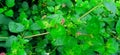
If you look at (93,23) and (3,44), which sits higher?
(93,23)

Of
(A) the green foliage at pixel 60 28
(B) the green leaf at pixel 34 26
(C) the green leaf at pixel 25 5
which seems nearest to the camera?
(A) the green foliage at pixel 60 28

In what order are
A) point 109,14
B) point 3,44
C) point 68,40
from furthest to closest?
point 109,14 → point 3,44 → point 68,40

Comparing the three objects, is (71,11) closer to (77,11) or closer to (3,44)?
(77,11)

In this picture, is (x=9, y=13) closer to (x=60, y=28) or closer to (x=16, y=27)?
(x=16, y=27)

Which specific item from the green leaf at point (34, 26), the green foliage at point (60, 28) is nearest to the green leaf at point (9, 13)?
the green foliage at point (60, 28)

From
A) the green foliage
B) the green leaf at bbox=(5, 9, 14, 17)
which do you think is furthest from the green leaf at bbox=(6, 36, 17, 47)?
the green leaf at bbox=(5, 9, 14, 17)

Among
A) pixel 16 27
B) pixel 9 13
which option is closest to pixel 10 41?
pixel 16 27

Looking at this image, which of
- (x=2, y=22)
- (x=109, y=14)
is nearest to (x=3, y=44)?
(x=2, y=22)

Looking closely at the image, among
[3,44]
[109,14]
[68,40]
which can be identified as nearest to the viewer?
[68,40]

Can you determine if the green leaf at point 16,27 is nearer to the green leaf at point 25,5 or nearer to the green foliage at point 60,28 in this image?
the green foliage at point 60,28
